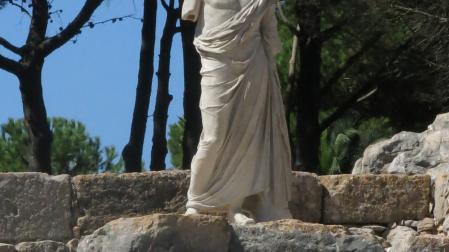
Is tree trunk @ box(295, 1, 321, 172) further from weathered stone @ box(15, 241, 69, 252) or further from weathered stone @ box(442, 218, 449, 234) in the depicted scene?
weathered stone @ box(15, 241, 69, 252)

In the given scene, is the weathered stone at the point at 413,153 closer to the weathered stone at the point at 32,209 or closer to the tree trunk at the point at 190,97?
the weathered stone at the point at 32,209

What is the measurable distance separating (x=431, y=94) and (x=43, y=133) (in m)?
4.60

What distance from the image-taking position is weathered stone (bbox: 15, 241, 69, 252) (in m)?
14.0

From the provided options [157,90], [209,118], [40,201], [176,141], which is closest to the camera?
[209,118]

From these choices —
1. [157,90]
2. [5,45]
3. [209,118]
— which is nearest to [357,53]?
[157,90]

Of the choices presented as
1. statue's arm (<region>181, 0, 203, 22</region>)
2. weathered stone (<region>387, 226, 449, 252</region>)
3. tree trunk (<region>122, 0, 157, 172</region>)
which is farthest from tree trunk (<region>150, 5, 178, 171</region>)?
weathered stone (<region>387, 226, 449, 252</region>)

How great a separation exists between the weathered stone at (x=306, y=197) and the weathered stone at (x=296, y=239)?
2963 mm

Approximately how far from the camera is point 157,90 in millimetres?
20000

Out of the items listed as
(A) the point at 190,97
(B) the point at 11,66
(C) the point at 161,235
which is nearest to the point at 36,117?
(B) the point at 11,66

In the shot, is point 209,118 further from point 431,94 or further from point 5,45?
point 431,94

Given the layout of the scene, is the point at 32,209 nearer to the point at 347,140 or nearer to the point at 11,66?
the point at 11,66

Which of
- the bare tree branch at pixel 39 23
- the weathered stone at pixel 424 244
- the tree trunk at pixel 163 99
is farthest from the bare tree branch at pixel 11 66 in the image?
the weathered stone at pixel 424 244

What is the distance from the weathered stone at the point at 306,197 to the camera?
1464 centimetres

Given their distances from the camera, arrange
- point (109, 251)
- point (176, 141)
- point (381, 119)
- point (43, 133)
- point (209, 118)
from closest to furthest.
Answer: point (109, 251)
point (209, 118)
point (43, 133)
point (381, 119)
point (176, 141)
